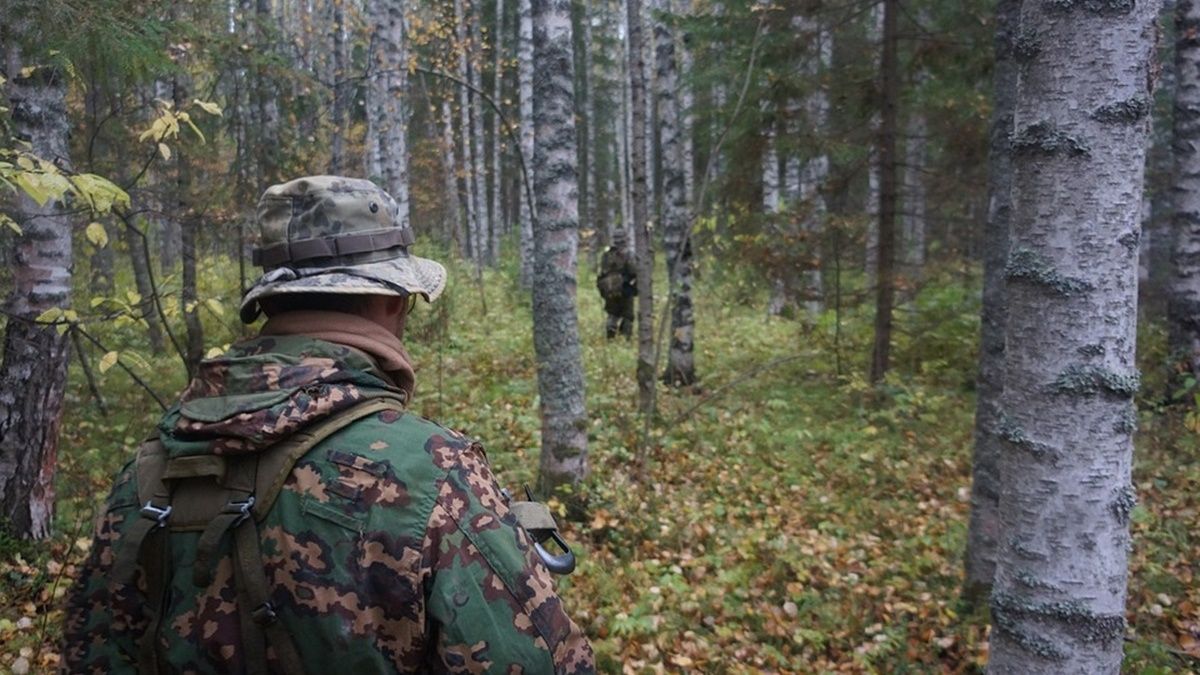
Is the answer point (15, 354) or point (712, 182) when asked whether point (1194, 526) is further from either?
point (15, 354)

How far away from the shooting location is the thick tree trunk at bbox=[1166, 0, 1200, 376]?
8938 mm

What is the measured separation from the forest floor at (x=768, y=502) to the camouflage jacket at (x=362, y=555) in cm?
291

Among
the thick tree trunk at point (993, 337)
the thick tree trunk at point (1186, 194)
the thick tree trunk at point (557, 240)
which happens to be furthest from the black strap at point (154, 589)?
the thick tree trunk at point (1186, 194)

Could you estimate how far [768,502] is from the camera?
6.95m

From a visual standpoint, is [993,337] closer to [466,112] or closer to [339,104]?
[339,104]

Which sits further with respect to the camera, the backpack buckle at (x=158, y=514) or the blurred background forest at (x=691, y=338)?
the blurred background forest at (x=691, y=338)

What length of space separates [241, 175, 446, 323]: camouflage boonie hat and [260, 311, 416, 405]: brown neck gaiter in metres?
0.07

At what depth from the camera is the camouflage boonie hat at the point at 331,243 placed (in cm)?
174

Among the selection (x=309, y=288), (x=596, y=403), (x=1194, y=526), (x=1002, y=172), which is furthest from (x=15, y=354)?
(x=1194, y=526)

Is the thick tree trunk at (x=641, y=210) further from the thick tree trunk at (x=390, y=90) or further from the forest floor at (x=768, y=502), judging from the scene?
the thick tree trunk at (x=390, y=90)

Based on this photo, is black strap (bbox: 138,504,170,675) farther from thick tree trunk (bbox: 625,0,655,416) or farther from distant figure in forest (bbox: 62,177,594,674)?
thick tree trunk (bbox: 625,0,655,416)

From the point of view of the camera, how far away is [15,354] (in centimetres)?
518

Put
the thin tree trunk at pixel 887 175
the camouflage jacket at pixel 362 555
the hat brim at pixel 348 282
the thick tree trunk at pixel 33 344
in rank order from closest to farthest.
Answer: the camouflage jacket at pixel 362 555, the hat brim at pixel 348 282, the thick tree trunk at pixel 33 344, the thin tree trunk at pixel 887 175

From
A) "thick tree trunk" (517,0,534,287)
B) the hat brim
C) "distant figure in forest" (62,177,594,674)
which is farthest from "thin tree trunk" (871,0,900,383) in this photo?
"distant figure in forest" (62,177,594,674)
